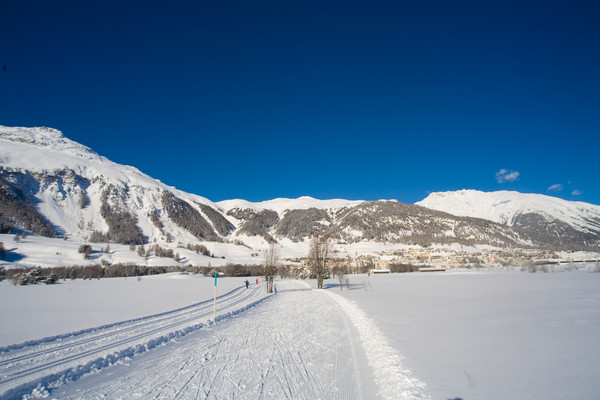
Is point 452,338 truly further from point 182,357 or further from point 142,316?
point 142,316

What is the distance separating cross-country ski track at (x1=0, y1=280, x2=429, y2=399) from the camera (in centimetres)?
680

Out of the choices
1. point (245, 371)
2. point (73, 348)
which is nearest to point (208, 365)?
point (245, 371)

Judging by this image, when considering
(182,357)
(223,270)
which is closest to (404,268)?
(223,270)

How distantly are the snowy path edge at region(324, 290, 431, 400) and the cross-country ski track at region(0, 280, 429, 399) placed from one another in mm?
22

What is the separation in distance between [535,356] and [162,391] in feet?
31.2

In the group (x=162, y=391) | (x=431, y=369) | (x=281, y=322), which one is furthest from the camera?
(x=281, y=322)

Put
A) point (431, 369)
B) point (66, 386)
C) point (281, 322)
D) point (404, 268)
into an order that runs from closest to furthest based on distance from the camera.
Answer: point (66, 386)
point (431, 369)
point (281, 322)
point (404, 268)

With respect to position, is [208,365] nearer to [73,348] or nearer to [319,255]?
[73,348]

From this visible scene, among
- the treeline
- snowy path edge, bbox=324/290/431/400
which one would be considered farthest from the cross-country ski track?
the treeline

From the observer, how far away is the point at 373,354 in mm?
9727

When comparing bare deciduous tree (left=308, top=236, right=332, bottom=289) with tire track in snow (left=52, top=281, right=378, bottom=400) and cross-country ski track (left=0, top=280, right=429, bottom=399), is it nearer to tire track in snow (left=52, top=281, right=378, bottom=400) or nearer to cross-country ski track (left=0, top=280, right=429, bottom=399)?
cross-country ski track (left=0, top=280, right=429, bottom=399)

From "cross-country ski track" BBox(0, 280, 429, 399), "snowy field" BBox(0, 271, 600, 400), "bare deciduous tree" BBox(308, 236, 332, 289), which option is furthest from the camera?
"bare deciduous tree" BBox(308, 236, 332, 289)

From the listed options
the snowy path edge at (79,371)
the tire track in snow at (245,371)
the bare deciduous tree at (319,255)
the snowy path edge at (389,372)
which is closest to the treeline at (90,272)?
the bare deciduous tree at (319,255)

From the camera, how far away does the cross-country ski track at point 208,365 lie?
6.80 metres
